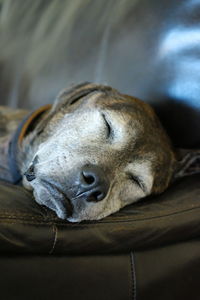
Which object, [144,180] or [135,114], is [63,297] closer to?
[144,180]

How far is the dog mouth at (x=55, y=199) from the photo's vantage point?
46.3 inches

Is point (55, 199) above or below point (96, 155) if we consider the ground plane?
below

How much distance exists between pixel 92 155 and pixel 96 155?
0.05 ft

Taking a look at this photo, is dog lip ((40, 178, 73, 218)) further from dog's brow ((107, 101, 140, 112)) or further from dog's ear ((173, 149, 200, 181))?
dog's ear ((173, 149, 200, 181))

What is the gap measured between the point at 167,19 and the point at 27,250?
1.16m

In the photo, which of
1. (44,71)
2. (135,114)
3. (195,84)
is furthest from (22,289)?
(44,71)

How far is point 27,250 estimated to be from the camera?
1.04 metres

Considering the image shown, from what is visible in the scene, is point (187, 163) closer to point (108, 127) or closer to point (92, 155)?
point (108, 127)

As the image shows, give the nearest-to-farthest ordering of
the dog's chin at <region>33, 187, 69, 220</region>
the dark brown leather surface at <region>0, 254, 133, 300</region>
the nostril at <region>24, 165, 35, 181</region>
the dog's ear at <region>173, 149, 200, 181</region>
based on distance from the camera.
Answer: the dark brown leather surface at <region>0, 254, 133, 300</region>
the dog's chin at <region>33, 187, 69, 220</region>
the nostril at <region>24, 165, 35, 181</region>
the dog's ear at <region>173, 149, 200, 181</region>

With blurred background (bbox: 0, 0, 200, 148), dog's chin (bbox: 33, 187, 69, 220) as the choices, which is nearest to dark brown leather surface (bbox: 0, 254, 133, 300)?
dog's chin (bbox: 33, 187, 69, 220)

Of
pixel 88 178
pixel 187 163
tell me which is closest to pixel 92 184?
pixel 88 178

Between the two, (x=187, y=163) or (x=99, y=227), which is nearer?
(x=99, y=227)

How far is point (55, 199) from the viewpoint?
1.22m

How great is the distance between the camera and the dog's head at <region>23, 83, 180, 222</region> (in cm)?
123
